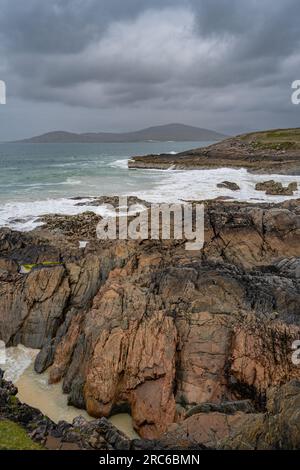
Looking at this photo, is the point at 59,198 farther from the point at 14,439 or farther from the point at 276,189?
the point at 14,439

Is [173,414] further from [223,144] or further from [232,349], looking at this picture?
[223,144]

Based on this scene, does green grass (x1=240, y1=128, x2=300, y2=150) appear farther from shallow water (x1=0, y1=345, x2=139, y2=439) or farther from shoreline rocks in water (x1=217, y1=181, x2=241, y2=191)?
shallow water (x1=0, y1=345, x2=139, y2=439)

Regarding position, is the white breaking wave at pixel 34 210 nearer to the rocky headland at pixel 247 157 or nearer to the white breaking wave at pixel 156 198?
the white breaking wave at pixel 156 198

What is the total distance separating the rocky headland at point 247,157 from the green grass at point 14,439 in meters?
80.1

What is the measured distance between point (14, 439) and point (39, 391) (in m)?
4.73

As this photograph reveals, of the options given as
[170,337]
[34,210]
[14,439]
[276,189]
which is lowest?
[14,439]

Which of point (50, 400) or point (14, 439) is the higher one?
point (14, 439)

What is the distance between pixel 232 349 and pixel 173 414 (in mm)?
3084

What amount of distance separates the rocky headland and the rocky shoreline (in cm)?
7094

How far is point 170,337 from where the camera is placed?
14531 millimetres

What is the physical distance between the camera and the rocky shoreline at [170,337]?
11125mm

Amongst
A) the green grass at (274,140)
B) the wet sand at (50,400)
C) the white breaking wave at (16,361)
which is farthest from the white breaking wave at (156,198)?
the green grass at (274,140)

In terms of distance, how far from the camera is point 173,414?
42.9 ft

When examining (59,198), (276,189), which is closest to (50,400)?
(59,198)
